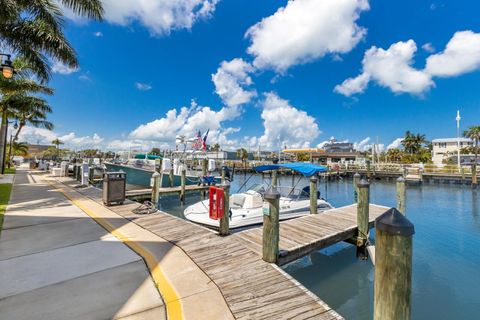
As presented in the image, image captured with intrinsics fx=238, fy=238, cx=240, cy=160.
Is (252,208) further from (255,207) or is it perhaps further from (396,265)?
(396,265)

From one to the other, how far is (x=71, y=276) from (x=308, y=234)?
4989mm

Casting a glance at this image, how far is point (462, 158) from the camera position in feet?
149

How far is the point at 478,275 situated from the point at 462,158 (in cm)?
5359

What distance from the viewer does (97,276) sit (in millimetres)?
3666

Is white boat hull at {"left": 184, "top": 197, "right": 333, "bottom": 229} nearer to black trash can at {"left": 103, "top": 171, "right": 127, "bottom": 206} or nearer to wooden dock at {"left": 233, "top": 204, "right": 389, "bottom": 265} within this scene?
wooden dock at {"left": 233, "top": 204, "right": 389, "bottom": 265}

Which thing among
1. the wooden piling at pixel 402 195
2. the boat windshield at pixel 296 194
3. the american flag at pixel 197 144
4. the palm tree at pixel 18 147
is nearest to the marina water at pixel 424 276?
the wooden piling at pixel 402 195

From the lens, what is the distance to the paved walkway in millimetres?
2906

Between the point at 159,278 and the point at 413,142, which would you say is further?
the point at 413,142

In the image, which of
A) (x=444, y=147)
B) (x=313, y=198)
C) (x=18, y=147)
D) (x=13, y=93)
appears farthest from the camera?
(x=444, y=147)

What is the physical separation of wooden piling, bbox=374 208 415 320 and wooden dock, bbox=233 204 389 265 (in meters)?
2.78

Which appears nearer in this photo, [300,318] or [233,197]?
[300,318]

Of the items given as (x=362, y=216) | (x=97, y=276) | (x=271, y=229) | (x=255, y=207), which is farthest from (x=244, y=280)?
(x=255, y=207)

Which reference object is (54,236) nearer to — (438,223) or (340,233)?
(340,233)

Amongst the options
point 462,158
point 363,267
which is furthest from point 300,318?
point 462,158
